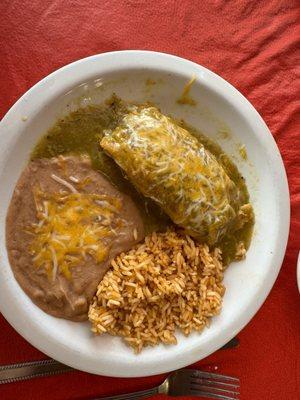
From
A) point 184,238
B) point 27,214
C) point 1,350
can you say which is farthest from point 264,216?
point 1,350

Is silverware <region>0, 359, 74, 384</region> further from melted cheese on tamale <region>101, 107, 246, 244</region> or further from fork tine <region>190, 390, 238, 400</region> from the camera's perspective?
melted cheese on tamale <region>101, 107, 246, 244</region>

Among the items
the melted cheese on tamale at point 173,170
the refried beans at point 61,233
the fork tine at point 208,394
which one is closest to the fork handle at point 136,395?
the fork tine at point 208,394

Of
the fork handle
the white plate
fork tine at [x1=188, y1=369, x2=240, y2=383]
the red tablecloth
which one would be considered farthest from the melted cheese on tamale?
the fork handle

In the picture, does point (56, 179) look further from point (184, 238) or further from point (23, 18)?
point (23, 18)

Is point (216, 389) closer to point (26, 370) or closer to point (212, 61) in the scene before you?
point (26, 370)

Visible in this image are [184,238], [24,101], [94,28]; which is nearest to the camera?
[24,101]

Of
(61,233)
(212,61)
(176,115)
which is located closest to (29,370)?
(61,233)
